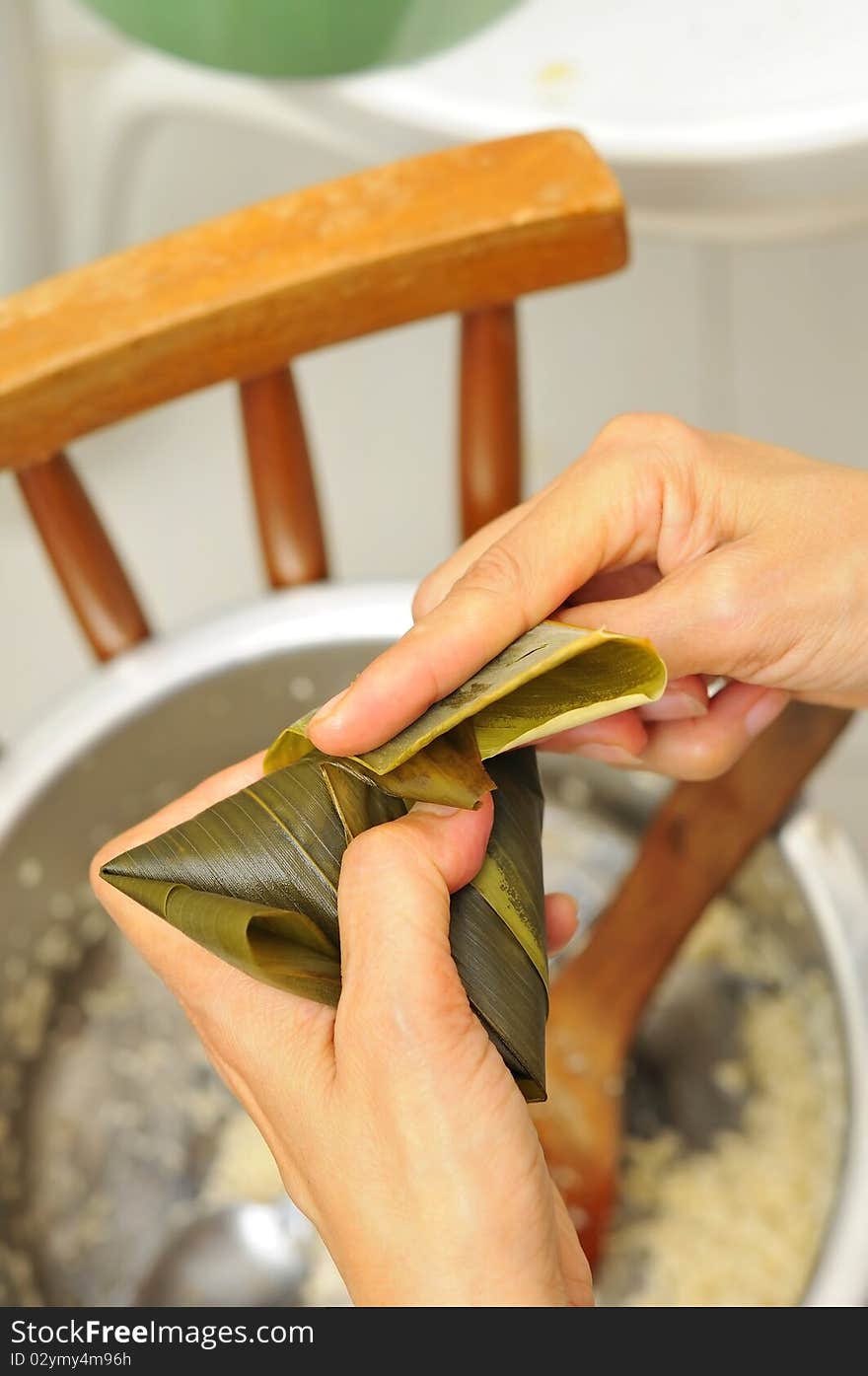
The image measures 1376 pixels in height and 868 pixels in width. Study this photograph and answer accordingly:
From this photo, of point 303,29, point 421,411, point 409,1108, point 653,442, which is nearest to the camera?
point 409,1108

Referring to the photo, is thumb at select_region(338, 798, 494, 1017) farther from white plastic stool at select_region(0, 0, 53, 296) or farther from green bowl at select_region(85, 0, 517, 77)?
white plastic stool at select_region(0, 0, 53, 296)

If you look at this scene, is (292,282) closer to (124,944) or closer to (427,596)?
(427,596)

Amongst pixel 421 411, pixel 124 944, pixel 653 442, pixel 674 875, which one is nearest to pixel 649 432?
pixel 653 442

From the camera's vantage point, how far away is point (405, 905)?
390 millimetres

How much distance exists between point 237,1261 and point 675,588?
0.46 m

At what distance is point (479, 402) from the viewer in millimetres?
606

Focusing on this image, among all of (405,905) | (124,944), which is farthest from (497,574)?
(124,944)

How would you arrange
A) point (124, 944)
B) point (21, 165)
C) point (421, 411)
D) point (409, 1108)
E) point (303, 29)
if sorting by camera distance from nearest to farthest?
1. point (409, 1108)
2. point (303, 29)
3. point (124, 944)
4. point (21, 165)
5. point (421, 411)

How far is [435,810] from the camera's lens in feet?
1.41

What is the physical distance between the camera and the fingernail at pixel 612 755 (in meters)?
→ 0.53

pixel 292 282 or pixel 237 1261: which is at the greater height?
pixel 292 282

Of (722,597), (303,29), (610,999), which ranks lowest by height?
(610,999)

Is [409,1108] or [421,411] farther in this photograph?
[421,411]
